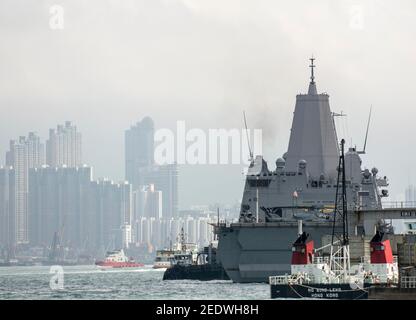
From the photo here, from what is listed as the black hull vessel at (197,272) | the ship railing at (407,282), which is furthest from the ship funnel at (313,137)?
the ship railing at (407,282)

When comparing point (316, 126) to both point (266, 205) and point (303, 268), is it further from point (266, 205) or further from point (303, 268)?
point (303, 268)

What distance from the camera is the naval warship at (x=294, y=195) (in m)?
106

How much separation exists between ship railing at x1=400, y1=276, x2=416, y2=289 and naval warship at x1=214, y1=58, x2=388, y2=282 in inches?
1641

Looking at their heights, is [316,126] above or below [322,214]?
above

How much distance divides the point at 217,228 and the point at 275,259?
9.25 m

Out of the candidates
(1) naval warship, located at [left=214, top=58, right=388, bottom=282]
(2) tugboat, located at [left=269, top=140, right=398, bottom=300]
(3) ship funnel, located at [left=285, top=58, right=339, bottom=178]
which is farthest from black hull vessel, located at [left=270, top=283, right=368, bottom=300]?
(3) ship funnel, located at [left=285, top=58, right=339, bottom=178]

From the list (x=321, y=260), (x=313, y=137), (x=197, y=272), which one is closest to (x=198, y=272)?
(x=197, y=272)

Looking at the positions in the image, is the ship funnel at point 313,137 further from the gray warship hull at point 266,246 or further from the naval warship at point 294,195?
the gray warship hull at point 266,246

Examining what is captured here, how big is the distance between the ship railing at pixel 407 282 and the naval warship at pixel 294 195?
137ft

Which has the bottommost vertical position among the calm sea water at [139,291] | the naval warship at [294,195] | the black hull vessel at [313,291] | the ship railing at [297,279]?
the calm sea water at [139,291]

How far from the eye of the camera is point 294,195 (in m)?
110
